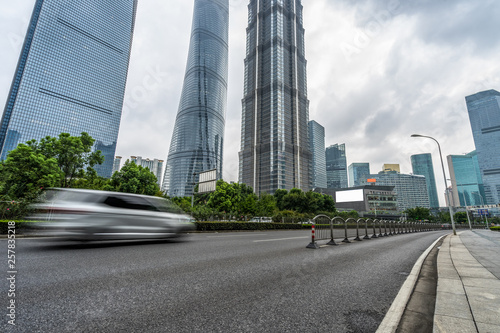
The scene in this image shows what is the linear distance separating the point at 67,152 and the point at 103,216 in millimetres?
25672

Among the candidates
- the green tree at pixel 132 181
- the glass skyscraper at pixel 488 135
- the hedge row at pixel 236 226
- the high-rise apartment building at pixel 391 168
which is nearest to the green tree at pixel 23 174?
the green tree at pixel 132 181

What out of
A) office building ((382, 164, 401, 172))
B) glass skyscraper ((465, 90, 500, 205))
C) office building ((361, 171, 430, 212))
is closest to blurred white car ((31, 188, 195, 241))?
glass skyscraper ((465, 90, 500, 205))

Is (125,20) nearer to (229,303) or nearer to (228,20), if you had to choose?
(228,20)

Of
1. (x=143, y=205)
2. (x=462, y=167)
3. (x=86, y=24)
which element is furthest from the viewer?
(x=462, y=167)

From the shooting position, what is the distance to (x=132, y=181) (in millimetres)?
32688

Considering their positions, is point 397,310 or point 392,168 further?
point 392,168

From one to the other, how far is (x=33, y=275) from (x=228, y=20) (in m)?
199

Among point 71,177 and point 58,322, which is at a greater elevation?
point 71,177

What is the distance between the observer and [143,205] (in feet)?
25.5

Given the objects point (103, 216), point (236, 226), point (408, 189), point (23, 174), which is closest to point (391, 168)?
point (408, 189)

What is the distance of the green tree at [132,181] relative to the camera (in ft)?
106

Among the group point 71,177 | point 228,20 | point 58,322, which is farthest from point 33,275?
point 228,20

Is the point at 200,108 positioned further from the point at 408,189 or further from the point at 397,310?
the point at 408,189

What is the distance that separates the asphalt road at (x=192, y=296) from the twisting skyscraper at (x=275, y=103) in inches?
4563
